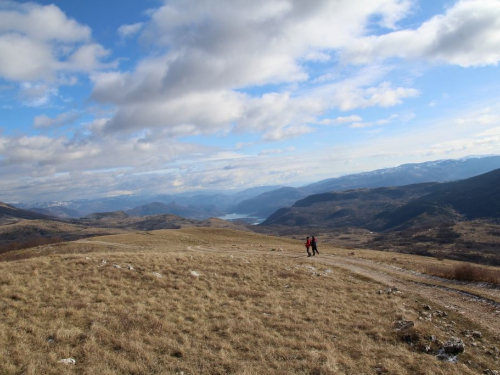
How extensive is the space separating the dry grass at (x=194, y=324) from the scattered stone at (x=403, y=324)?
44cm

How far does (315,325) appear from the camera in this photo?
569 inches

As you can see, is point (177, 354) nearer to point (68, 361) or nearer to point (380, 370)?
point (68, 361)

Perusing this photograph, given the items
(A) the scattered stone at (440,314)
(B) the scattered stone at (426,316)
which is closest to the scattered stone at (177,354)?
(B) the scattered stone at (426,316)

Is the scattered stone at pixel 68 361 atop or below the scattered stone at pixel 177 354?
atop

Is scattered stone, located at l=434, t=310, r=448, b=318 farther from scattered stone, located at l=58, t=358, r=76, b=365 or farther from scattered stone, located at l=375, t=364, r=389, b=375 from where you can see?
scattered stone, located at l=58, t=358, r=76, b=365

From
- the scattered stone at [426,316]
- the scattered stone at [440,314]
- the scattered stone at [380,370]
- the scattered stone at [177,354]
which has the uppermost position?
the scattered stone at [177,354]

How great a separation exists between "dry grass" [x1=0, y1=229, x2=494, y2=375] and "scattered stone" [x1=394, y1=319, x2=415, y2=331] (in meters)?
0.44

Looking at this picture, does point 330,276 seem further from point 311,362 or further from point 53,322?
point 53,322

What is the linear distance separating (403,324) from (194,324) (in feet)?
32.8

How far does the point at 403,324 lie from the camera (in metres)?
14.2

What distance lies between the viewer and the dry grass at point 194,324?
10.3 meters

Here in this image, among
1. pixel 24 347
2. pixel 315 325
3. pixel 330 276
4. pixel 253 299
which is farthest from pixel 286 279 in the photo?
pixel 24 347

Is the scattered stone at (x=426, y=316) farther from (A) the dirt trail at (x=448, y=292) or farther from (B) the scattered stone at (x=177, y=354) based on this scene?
(B) the scattered stone at (x=177, y=354)

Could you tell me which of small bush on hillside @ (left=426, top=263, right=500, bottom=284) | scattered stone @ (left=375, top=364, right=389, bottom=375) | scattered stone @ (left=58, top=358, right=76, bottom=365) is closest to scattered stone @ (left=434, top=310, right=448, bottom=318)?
scattered stone @ (left=375, top=364, right=389, bottom=375)
